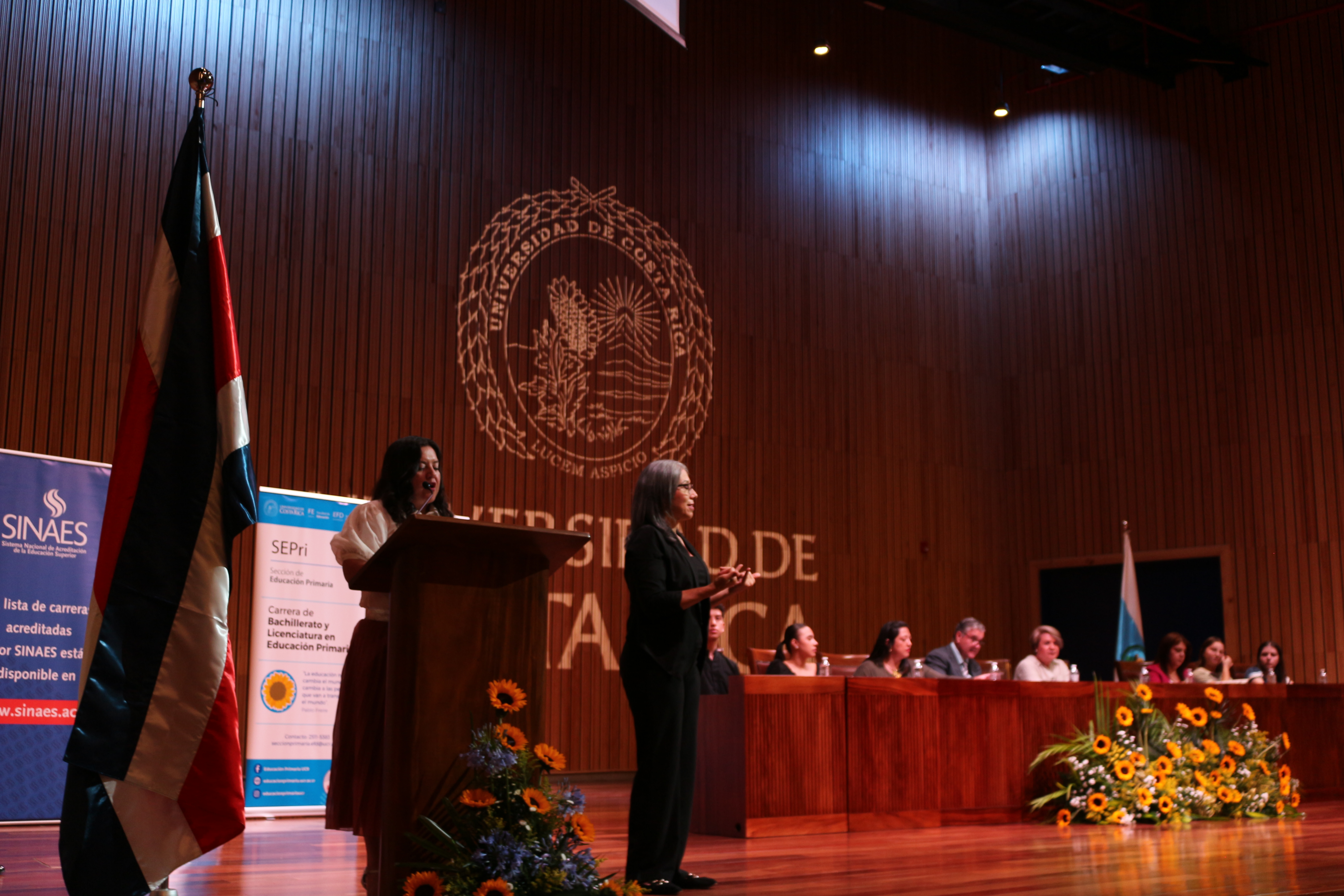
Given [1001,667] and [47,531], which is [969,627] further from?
[47,531]

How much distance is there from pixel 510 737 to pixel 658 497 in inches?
40.4

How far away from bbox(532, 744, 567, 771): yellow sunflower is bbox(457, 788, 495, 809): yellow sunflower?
137mm

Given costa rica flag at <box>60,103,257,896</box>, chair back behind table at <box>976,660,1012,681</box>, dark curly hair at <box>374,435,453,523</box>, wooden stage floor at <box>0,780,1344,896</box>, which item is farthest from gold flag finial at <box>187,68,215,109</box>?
chair back behind table at <box>976,660,1012,681</box>

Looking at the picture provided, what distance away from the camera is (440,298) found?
28.1ft

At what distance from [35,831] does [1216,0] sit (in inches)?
415

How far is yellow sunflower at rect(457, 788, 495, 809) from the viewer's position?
256cm

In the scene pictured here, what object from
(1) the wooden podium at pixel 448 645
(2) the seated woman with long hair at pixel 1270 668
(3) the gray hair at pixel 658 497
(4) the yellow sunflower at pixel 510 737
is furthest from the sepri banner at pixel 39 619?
(2) the seated woman with long hair at pixel 1270 668

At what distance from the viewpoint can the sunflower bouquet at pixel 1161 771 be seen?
19.7 ft

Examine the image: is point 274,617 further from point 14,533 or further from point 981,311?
point 981,311


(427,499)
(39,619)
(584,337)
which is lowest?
(39,619)

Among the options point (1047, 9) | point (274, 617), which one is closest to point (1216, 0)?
point (1047, 9)

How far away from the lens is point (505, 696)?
2.65 m

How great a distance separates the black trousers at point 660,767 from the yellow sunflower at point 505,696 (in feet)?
2.30

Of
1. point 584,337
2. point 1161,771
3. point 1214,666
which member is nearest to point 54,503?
point 584,337
